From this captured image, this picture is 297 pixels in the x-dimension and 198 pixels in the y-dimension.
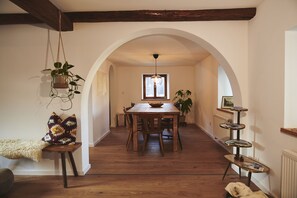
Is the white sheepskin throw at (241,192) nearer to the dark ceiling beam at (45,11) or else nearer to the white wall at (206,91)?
the dark ceiling beam at (45,11)

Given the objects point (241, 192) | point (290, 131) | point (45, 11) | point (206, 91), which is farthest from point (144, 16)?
point (206, 91)

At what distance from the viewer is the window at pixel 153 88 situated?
773cm

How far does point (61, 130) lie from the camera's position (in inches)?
109

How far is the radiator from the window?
5882 millimetres

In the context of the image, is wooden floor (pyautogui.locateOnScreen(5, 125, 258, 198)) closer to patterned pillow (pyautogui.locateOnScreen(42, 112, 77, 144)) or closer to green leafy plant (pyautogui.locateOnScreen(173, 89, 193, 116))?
patterned pillow (pyautogui.locateOnScreen(42, 112, 77, 144))

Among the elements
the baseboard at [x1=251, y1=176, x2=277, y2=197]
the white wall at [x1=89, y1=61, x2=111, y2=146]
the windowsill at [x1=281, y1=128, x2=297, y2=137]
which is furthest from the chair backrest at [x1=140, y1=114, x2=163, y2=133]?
the windowsill at [x1=281, y1=128, x2=297, y2=137]

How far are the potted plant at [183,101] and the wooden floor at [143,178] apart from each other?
2974 mm

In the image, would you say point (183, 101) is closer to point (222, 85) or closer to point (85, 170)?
point (222, 85)

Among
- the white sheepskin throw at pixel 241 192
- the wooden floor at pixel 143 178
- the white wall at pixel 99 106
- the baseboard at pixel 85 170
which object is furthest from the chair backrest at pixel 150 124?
the white sheepskin throw at pixel 241 192

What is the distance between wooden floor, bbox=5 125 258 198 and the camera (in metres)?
2.42

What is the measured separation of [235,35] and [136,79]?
511 cm

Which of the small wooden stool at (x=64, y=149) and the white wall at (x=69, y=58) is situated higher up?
the white wall at (x=69, y=58)

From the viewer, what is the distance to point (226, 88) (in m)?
4.70

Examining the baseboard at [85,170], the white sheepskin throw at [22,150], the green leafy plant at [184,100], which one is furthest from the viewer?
the green leafy plant at [184,100]
